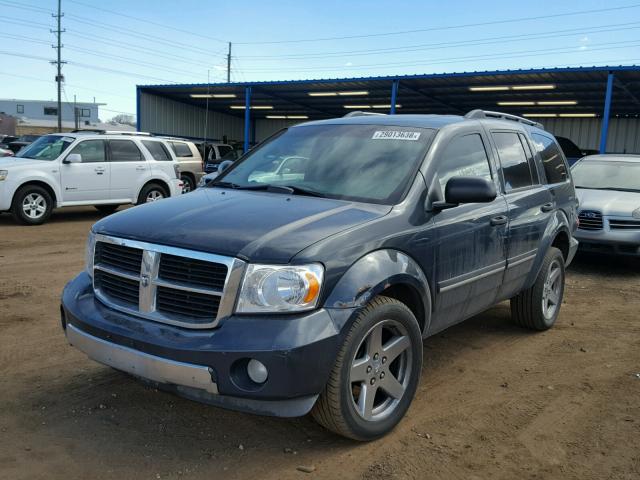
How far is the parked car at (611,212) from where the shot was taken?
824 centimetres

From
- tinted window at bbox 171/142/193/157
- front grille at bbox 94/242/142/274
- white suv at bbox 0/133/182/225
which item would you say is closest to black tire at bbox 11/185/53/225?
white suv at bbox 0/133/182/225

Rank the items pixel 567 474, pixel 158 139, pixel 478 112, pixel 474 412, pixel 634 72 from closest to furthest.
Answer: pixel 567 474 < pixel 474 412 < pixel 478 112 < pixel 158 139 < pixel 634 72

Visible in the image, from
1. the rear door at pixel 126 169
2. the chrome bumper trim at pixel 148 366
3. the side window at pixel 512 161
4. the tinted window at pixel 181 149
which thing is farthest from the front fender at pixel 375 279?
the tinted window at pixel 181 149

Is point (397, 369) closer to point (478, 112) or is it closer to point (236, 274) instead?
point (236, 274)

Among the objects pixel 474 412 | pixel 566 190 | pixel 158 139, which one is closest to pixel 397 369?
pixel 474 412

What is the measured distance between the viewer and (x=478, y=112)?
4.86 m

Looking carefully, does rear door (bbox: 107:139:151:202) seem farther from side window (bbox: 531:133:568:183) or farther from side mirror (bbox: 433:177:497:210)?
side mirror (bbox: 433:177:497:210)

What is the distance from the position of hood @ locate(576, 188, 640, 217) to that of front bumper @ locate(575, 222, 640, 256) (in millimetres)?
239

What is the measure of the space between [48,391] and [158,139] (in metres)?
10.4

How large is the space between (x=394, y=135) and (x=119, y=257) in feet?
6.61

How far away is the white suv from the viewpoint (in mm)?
11312

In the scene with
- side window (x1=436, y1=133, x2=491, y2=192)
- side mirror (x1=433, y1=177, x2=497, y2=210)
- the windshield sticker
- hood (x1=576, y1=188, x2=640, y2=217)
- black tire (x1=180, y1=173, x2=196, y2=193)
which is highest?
the windshield sticker

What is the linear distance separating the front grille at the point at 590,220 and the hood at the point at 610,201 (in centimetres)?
6

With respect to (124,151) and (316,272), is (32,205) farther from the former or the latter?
(316,272)
